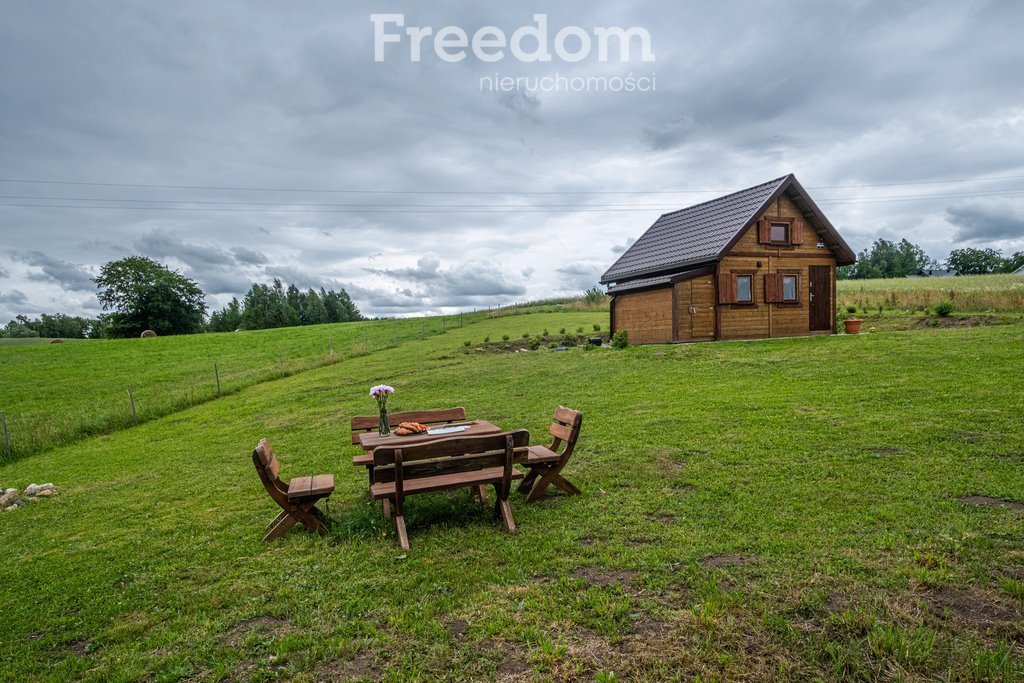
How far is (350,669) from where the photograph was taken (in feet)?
11.0

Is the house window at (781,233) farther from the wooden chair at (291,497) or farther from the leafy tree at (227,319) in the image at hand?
the leafy tree at (227,319)

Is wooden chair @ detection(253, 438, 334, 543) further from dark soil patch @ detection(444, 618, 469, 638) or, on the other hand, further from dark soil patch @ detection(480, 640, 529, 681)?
dark soil patch @ detection(480, 640, 529, 681)

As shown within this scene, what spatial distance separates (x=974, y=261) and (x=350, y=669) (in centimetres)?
12956

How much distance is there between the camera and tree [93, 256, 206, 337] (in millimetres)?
66875

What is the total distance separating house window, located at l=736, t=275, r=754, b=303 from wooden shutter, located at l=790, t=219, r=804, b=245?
8.49ft

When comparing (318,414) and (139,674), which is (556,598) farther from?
(318,414)

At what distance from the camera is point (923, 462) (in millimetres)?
6508

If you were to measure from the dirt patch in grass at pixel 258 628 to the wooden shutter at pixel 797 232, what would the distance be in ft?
74.4

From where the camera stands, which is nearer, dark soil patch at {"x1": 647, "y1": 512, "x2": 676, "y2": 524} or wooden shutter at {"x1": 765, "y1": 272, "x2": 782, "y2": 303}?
dark soil patch at {"x1": 647, "y1": 512, "x2": 676, "y2": 524}

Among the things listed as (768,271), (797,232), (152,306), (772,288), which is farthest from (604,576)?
(152,306)

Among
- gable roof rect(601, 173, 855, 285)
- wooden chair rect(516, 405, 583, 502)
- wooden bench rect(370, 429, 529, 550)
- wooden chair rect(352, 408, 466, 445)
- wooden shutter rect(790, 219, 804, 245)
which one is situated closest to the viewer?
wooden bench rect(370, 429, 529, 550)

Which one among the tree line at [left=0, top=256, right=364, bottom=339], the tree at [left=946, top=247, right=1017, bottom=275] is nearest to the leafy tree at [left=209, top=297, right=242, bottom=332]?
the tree line at [left=0, top=256, right=364, bottom=339]

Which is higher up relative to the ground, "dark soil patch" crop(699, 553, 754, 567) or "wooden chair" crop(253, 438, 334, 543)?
"wooden chair" crop(253, 438, 334, 543)

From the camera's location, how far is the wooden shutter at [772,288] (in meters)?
21.0
